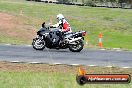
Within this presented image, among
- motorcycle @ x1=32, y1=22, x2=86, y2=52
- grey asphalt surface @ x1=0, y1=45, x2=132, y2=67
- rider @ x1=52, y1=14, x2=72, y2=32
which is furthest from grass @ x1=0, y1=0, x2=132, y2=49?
rider @ x1=52, y1=14, x2=72, y2=32

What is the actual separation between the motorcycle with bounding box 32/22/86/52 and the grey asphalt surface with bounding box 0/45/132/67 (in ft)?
0.90

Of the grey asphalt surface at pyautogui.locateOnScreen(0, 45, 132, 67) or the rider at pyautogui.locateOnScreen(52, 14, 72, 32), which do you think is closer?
the grey asphalt surface at pyautogui.locateOnScreen(0, 45, 132, 67)

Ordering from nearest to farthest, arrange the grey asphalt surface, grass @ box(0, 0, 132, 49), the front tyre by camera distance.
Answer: the grey asphalt surface < the front tyre < grass @ box(0, 0, 132, 49)

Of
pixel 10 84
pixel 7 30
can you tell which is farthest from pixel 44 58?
pixel 7 30

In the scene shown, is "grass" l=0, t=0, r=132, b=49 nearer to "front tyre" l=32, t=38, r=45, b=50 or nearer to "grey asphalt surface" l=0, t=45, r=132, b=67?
"grey asphalt surface" l=0, t=45, r=132, b=67

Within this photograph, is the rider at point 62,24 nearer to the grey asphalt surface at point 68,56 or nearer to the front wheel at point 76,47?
the front wheel at point 76,47

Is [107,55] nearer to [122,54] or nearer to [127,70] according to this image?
[122,54]

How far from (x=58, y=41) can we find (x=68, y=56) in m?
2.04

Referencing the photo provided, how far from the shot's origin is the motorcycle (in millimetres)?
21484

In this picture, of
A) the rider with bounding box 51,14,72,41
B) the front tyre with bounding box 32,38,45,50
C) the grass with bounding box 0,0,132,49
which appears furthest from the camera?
the grass with bounding box 0,0,132,49

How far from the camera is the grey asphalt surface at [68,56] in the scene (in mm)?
18109

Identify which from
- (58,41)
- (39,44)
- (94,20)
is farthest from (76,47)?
(94,20)

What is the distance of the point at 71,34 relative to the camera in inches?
851

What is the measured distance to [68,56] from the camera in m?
19.8
